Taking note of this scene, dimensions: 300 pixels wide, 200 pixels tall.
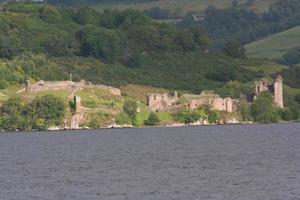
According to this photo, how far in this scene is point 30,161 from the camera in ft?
282

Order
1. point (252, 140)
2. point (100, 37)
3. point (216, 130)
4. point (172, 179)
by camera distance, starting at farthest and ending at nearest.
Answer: point (100, 37)
point (216, 130)
point (252, 140)
point (172, 179)

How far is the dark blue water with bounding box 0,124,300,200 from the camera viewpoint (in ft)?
210

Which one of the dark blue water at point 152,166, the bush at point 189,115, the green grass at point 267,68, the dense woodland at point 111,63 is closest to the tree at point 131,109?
the bush at point 189,115

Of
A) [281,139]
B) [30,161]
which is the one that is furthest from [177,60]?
[30,161]

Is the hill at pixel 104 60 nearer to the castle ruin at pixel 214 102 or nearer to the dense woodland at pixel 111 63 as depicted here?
the dense woodland at pixel 111 63

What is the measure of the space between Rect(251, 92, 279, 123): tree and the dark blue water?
2797cm

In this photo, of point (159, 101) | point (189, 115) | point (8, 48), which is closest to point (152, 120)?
point (159, 101)

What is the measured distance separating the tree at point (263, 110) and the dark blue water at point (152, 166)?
28.0 metres

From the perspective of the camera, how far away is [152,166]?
79000 millimetres

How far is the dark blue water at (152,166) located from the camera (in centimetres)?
6394

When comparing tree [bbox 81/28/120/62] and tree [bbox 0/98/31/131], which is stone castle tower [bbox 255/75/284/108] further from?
tree [bbox 81/28/120/62]

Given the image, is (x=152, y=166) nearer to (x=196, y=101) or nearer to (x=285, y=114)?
(x=196, y=101)

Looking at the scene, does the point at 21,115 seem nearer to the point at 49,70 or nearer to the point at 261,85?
the point at 49,70

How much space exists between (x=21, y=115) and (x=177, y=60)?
203 ft
